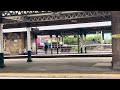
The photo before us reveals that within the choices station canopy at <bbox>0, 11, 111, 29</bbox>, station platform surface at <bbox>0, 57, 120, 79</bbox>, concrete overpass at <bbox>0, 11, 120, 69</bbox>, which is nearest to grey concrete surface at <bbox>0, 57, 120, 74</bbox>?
station platform surface at <bbox>0, 57, 120, 79</bbox>

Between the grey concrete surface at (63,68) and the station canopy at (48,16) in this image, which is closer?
the grey concrete surface at (63,68)

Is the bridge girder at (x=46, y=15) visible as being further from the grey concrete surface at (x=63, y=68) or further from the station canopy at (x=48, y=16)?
the grey concrete surface at (x=63, y=68)

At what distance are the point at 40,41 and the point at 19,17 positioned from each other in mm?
50797

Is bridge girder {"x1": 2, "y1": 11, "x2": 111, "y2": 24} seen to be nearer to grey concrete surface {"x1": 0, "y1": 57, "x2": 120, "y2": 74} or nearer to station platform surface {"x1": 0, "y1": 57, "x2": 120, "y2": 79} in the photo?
grey concrete surface {"x1": 0, "y1": 57, "x2": 120, "y2": 74}

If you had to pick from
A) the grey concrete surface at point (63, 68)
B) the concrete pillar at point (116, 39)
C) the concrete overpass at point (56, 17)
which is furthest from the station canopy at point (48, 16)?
the concrete pillar at point (116, 39)

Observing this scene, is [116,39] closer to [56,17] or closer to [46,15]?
[46,15]

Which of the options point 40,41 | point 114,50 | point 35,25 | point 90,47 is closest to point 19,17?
point 35,25

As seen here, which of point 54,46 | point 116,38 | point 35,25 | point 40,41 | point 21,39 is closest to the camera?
point 116,38

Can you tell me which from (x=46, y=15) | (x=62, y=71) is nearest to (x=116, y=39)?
(x=62, y=71)

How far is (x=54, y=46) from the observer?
6191cm
